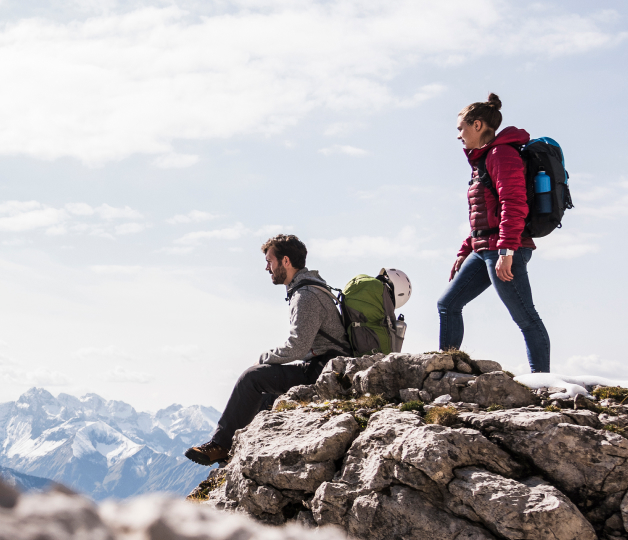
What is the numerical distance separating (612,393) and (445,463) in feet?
9.31

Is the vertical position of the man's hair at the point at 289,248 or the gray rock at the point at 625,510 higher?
the man's hair at the point at 289,248

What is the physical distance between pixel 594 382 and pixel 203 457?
6051 mm

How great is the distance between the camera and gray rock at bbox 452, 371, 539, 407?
728 centimetres

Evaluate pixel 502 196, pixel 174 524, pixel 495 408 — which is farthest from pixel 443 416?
pixel 174 524

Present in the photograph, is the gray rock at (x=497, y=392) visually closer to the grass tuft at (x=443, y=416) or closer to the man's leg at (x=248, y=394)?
the grass tuft at (x=443, y=416)

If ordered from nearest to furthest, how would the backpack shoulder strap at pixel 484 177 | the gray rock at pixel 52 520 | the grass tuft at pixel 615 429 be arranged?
the gray rock at pixel 52 520 < the grass tuft at pixel 615 429 < the backpack shoulder strap at pixel 484 177

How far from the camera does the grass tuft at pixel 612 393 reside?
714 centimetres

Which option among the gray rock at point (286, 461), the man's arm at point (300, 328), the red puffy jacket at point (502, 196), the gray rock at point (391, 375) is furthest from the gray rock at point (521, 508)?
the man's arm at point (300, 328)

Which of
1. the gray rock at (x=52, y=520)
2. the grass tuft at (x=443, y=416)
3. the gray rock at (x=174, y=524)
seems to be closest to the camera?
the gray rock at (x=52, y=520)

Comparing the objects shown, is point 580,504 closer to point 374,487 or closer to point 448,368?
point 374,487

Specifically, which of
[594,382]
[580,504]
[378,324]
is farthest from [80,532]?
[378,324]

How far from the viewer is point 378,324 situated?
32.2ft

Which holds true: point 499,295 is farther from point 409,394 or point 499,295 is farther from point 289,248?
point 289,248

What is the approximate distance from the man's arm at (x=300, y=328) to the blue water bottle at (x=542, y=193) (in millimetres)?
3851
